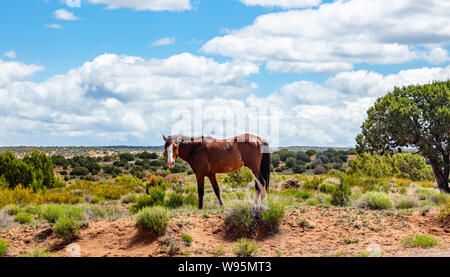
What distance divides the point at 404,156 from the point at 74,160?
156ft

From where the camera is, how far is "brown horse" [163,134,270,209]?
1363 centimetres

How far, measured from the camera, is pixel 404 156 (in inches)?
2142

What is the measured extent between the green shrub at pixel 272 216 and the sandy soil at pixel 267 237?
0.27 meters

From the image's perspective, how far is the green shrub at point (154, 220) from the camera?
11.2 m

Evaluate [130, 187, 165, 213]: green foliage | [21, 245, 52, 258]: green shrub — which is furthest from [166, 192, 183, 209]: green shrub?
[21, 245, 52, 258]: green shrub

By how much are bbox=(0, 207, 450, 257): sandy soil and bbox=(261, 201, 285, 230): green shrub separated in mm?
269

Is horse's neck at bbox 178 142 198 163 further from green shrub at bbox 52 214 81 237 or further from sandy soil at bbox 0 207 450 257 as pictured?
green shrub at bbox 52 214 81 237

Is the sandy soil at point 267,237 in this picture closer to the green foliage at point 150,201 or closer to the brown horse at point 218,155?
the brown horse at point 218,155

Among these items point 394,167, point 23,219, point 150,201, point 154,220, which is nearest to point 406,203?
point 150,201

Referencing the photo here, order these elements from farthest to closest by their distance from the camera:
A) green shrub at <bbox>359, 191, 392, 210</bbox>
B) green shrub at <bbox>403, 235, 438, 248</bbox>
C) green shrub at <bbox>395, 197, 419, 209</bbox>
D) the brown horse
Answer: green shrub at <bbox>395, 197, 419, 209</bbox> < green shrub at <bbox>359, 191, 392, 210</bbox> < the brown horse < green shrub at <bbox>403, 235, 438, 248</bbox>

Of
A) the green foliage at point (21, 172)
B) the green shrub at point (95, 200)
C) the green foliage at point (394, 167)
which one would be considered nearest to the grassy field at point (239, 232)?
the green shrub at point (95, 200)

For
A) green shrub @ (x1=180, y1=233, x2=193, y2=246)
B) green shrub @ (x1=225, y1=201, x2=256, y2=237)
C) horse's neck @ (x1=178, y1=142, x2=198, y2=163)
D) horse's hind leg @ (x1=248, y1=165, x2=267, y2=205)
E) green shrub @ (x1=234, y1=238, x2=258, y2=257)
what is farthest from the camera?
horse's neck @ (x1=178, y1=142, x2=198, y2=163)

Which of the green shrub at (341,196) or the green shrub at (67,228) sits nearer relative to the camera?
the green shrub at (67,228)
